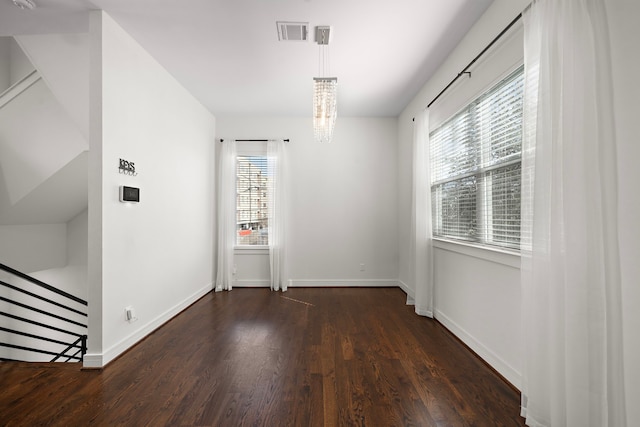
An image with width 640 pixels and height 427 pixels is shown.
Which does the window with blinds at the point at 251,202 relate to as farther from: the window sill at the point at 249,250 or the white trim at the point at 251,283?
the white trim at the point at 251,283

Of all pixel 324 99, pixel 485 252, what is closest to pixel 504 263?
pixel 485 252

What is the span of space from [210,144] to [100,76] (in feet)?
8.21

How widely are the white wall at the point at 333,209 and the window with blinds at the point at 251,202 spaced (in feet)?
1.11

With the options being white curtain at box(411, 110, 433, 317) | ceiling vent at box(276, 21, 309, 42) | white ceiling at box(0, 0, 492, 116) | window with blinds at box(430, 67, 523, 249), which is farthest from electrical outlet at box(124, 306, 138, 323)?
window with blinds at box(430, 67, 523, 249)

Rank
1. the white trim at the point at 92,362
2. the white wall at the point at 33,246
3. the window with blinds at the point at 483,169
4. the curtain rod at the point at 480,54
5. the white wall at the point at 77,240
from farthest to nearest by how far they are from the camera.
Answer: the white wall at the point at 77,240, the white wall at the point at 33,246, the white trim at the point at 92,362, the window with blinds at the point at 483,169, the curtain rod at the point at 480,54

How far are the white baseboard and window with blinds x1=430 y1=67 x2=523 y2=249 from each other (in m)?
3.24

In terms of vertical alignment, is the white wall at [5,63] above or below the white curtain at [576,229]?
above

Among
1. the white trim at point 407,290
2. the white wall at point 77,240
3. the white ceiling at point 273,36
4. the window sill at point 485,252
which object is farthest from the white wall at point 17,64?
the white trim at point 407,290

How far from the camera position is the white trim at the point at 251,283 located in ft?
17.1

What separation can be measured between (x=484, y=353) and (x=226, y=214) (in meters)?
3.94

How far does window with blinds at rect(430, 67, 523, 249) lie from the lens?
227 cm

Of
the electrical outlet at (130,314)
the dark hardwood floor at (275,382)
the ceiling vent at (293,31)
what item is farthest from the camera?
the electrical outlet at (130,314)

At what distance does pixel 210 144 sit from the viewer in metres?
5.04

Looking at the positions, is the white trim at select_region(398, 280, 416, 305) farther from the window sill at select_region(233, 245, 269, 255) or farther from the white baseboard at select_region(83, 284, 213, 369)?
the white baseboard at select_region(83, 284, 213, 369)
